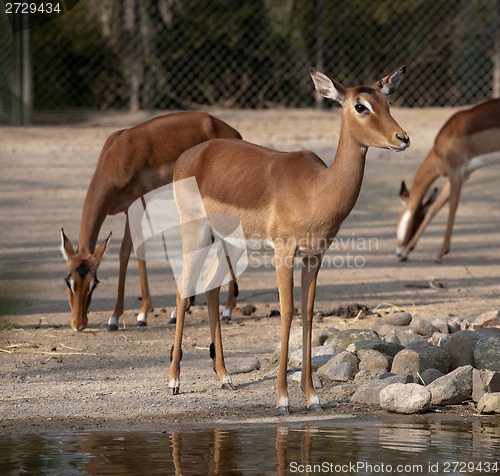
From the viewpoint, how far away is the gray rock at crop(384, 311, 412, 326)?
7.15 meters

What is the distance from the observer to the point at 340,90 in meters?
5.06

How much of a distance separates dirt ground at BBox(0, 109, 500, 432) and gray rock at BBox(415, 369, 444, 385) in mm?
566

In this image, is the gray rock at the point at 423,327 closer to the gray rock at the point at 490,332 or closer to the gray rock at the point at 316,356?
the gray rock at the point at 490,332

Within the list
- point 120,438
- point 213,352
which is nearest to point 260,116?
point 213,352

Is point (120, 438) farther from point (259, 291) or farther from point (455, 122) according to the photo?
point (455, 122)

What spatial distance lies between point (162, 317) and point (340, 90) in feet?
11.3

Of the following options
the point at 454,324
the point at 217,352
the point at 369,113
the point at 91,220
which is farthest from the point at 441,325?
the point at 91,220

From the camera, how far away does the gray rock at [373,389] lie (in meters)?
5.27

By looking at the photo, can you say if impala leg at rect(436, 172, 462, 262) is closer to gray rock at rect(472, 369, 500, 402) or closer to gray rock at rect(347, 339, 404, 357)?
gray rock at rect(347, 339, 404, 357)

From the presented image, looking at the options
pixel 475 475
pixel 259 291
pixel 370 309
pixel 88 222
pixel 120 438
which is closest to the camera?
pixel 475 475

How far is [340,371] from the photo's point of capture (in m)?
5.77

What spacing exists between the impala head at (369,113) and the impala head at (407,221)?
5824 millimetres

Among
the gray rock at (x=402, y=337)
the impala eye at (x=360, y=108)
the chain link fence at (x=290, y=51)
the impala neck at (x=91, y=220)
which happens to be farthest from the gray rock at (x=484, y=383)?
the chain link fence at (x=290, y=51)

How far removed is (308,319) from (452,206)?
20.6 ft
